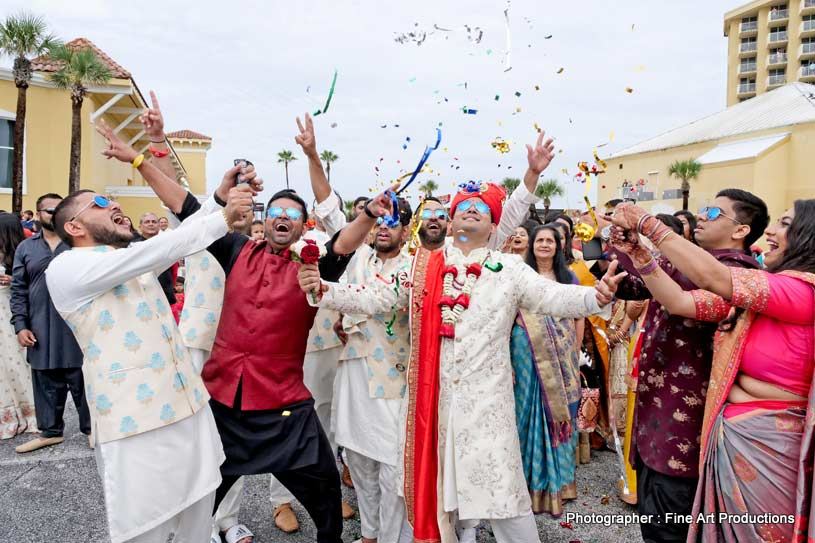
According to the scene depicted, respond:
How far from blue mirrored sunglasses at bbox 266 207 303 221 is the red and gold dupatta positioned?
0.81 m

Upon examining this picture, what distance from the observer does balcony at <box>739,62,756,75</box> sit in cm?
5802

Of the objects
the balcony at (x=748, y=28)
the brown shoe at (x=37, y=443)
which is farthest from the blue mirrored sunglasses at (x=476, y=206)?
the balcony at (x=748, y=28)

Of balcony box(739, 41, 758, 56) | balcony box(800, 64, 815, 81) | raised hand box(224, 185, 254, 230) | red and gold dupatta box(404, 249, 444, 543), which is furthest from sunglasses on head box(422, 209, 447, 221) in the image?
balcony box(739, 41, 758, 56)

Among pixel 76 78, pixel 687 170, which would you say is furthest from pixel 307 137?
pixel 687 170

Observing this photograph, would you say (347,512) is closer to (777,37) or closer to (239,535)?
(239,535)

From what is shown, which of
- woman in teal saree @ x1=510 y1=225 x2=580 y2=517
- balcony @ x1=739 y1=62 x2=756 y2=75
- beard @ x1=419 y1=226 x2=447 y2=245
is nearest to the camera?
beard @ x1=419 y1=226 x2=447 y2=245

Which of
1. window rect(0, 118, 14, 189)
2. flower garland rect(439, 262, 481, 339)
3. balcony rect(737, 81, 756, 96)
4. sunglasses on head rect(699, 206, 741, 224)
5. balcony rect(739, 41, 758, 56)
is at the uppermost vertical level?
balcony rect(739, 41, 758, 56)

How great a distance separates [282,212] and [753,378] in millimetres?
2539

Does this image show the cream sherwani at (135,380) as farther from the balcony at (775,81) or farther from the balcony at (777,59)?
the balcony at (775,81)

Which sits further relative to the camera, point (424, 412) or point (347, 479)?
point (347, 479)

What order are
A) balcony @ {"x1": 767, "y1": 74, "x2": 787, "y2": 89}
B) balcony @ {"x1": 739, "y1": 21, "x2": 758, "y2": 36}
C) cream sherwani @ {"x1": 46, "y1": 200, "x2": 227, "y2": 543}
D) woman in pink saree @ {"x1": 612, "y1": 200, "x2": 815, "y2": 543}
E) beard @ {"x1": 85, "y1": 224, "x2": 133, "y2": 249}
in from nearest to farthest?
1. woman in pink saree @ {"x1": 612, "y1": 200, "x2": 815, "y2": 543}
2. cream sherwani @ {"x1": 46, "y1": 200, "x2": 227, "y2": 543}
3. beard @ {"x1": 85, "y1": 224, "x2": 133, "y2": 249}
4. balcony @ {"x1": 767, "y1": 74, "x2": 787, "y2": 89}
5. balcony @ {"x1": 739, "y1": 21, "x2": 758, "y2": 36}

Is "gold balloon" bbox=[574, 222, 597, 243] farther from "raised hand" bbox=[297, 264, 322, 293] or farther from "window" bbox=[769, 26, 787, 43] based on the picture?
"window" bbox=[769, 26, 787, 43]

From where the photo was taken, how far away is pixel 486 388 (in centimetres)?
300

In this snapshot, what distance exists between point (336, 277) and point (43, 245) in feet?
12.1
